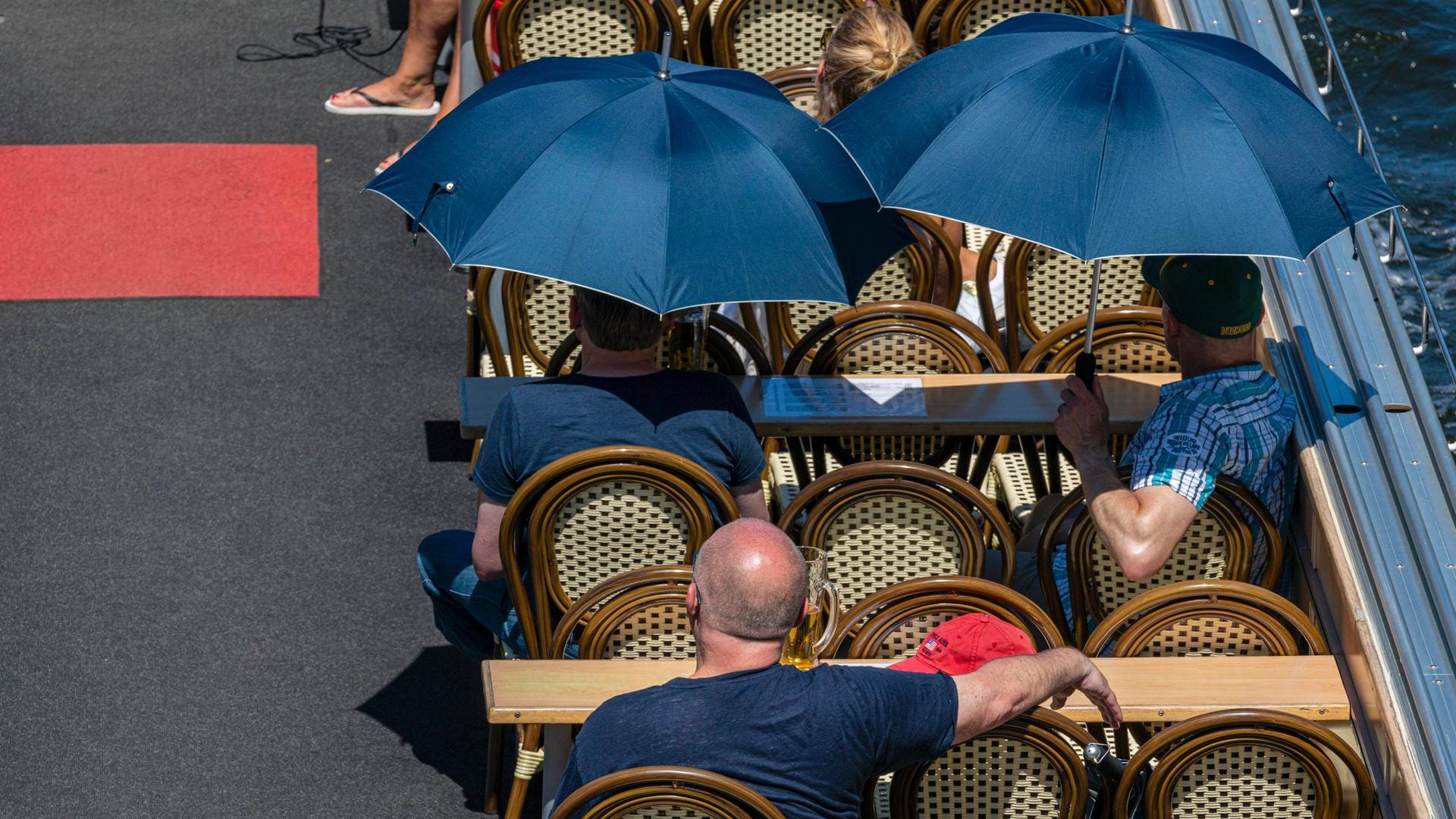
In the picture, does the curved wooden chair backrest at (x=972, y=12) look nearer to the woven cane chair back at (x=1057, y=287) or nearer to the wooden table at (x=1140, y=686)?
the woven cane chair back at (x=1057, y=287)

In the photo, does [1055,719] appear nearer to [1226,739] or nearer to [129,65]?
[1226,739]

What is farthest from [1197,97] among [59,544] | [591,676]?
[59,544]

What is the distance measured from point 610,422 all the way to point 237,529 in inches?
73.9

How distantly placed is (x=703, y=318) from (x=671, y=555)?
82 cm

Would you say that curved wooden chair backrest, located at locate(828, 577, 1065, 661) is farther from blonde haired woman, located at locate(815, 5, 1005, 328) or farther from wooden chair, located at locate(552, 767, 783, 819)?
blonde haired woman, located at locate(815, 5, 1005, 328)

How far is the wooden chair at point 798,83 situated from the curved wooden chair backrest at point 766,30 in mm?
269

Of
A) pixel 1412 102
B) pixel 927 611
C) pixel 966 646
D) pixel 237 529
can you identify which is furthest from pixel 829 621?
pixel 1412 102

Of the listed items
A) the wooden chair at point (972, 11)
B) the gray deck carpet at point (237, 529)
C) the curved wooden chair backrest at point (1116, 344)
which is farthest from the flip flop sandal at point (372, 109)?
the curved wooden chair backrest at point (1116, 344)

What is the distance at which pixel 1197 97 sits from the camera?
383 cm

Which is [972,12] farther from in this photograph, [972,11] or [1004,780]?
[1004,780]

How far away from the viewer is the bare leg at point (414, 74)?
7.54 meters

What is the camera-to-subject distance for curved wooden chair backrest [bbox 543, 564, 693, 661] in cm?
368

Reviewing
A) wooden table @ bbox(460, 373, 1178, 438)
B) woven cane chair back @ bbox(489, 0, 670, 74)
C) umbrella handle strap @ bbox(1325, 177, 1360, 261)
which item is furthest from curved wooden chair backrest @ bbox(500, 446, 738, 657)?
woven cane chair back @ bbox(489, 0, 670, 74)

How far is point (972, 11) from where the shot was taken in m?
6.11
